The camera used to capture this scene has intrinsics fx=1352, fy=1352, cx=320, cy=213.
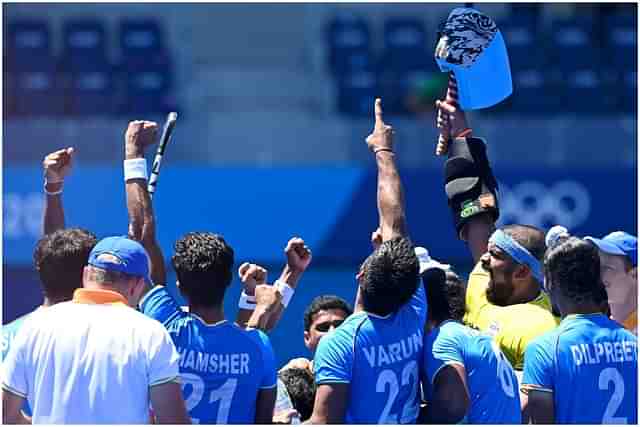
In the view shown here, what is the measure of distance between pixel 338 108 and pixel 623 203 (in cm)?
374

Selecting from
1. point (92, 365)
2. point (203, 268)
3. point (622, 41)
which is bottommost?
point (92, 365)

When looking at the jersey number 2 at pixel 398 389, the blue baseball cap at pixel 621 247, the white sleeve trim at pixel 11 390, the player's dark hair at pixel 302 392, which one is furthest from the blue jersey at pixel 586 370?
the white sleeve trim at pixel 11 390

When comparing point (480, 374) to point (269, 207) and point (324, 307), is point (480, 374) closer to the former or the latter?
point (324, 307)

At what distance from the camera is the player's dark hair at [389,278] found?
14.9ft

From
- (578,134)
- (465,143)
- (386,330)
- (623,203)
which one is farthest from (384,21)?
(386,330)

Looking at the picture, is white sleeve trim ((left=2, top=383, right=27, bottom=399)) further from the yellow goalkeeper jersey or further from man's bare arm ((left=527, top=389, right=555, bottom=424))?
the yellow goalkeeper jersey

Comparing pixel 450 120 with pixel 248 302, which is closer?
pixel 248 302

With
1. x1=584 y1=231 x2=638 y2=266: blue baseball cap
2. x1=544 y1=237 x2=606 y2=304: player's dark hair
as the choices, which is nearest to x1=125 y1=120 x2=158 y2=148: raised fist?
x1=544 y1=237 x2=606 y2=304: player's dark hair

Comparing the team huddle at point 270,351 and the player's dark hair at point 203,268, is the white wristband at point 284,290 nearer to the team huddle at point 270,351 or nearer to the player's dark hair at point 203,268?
the team huddle at point 270,351

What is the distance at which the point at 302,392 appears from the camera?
5.08 meters

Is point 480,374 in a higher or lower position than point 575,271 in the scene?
lower

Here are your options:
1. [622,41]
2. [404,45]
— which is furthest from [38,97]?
[622,41]

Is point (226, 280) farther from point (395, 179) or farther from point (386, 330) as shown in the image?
point (395, 179)

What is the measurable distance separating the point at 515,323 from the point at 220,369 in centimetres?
125
